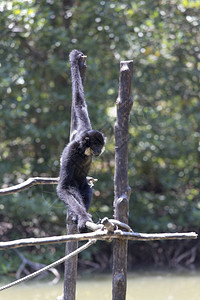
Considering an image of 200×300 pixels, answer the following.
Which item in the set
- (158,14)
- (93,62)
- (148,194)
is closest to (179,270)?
(148,194)

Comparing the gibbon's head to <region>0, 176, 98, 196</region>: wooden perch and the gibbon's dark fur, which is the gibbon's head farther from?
<region>0, 176, 98, 196</region>: wooden perch

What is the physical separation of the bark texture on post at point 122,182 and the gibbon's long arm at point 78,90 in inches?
34.2

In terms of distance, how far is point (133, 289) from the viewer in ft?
35.9

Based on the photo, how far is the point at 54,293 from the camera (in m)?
10.6

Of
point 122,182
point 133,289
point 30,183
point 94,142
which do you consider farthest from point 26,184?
point 133,289

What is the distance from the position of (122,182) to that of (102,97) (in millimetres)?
6941

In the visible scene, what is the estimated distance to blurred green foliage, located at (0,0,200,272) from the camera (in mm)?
12109

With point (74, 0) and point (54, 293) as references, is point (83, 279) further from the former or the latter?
point (74, 0)

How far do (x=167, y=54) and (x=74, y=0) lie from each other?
2925 mm

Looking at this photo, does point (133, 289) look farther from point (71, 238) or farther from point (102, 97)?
point (71, 238)

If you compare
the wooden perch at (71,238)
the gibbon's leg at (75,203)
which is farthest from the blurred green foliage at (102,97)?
the wooden perch at (71,238)

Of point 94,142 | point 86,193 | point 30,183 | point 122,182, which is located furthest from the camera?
point 30,183

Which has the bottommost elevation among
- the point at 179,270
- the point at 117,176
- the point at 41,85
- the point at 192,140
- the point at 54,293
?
the point at 179,270

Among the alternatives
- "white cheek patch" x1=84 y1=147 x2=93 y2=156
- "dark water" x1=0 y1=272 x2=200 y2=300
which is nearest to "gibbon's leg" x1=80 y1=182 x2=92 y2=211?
"white cheek patch" x1=84 y1=147 x2=93 y2=156
